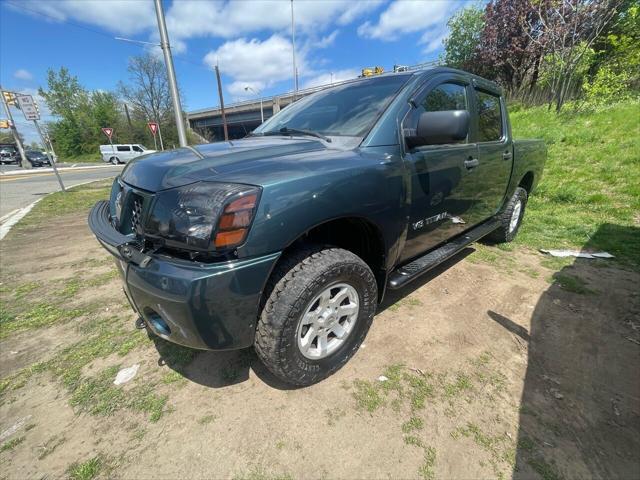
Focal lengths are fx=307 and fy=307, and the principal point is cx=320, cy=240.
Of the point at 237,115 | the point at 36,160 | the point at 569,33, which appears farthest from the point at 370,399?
the point at 237,115

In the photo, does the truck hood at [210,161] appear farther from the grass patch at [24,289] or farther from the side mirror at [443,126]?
the grass patch at [24,289]

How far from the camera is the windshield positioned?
2129 mm

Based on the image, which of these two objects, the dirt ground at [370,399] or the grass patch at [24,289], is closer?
the dirt ground at [370,399]

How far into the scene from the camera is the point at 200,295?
1.35 m

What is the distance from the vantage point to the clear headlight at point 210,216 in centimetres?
135

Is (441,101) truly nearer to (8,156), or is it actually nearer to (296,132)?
(296,132)

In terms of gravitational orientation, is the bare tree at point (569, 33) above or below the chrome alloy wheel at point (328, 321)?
above

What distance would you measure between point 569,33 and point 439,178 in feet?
46.3

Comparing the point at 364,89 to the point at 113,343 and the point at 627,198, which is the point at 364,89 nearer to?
the point at 113,343

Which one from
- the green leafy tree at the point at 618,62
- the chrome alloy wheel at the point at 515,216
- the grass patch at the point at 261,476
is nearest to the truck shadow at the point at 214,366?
the grass patch at the point at 261,476

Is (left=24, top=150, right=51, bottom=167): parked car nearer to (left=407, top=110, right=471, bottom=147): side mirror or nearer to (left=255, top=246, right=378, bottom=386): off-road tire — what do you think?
(left=255, top=246, right=378, bottom=386): off-road tire

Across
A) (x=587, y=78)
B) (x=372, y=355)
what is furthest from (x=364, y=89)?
(x=587, y=78)

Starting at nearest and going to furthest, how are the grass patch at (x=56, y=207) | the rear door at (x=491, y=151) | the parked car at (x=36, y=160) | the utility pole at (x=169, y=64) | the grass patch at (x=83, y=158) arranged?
the rear door at (x=491, y=151)
the grass patch at (x=56, y=207)
the utility pole at (x=169, y=64)
the parked car at (x=36, y=160)
the grass patch at (x=83, y=158)

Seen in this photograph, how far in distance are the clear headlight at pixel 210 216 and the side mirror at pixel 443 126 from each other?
44.5 inches
